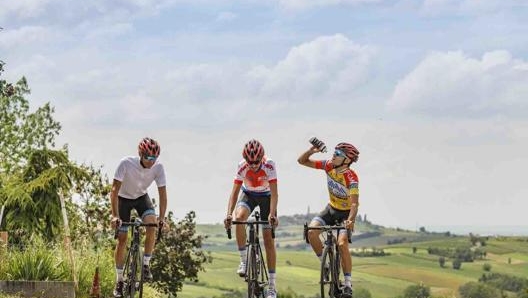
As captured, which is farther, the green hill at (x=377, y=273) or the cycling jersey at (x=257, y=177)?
the green hill at (x=377, y=273)

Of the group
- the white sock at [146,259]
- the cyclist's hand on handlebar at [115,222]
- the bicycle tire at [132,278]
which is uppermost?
the cyclist's hand on handlebar at [115,222]

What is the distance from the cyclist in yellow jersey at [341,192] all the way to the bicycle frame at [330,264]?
0.42ft

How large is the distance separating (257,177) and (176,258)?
85.9 feet

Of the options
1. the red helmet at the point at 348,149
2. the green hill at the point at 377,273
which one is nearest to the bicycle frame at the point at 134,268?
the red helmet at the point at 348,149

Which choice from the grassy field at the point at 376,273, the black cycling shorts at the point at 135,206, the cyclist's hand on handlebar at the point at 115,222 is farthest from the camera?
the grassy field at the point at 376,273

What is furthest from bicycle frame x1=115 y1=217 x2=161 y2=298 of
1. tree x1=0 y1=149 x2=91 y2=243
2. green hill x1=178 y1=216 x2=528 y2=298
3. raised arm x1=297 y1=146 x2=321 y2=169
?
green hill x1=178 y1=216 x2=528 y2=298

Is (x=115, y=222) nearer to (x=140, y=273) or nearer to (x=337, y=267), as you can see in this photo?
Result: (x=140, y=273)

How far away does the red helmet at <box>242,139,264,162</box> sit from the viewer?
17188mm

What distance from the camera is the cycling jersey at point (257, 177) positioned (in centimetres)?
1753

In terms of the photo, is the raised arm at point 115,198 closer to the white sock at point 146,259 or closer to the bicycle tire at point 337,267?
the white sock at point 146,259

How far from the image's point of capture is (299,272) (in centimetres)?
Result: 16412

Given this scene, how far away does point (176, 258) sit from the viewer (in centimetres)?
4331

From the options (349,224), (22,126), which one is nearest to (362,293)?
(22,126)

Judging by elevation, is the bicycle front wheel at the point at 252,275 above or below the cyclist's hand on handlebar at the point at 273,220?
below
